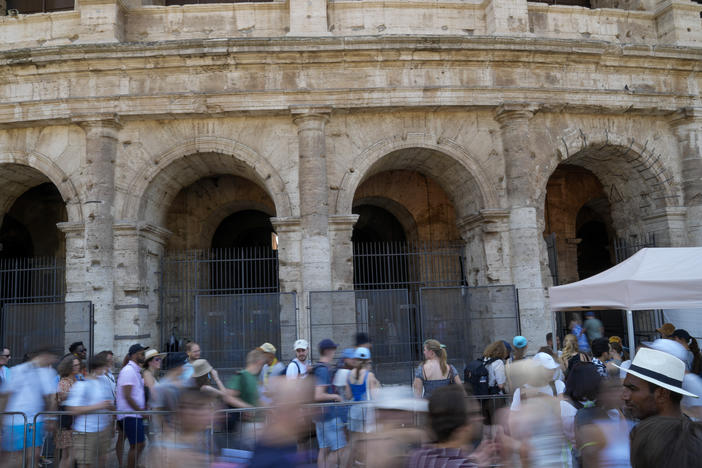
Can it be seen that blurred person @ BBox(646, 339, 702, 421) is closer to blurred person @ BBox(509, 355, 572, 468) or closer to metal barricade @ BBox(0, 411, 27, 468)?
blurred person @ BBox(509, 355, 572, 468)

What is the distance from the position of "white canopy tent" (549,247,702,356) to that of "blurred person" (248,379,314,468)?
463 cm

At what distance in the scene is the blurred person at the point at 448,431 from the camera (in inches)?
87.7

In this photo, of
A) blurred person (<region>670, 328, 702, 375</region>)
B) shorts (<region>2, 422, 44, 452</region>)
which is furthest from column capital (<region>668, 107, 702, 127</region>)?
shorts (<region>2, 422, 44, 452</region>)

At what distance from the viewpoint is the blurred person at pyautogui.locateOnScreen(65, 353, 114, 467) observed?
4668 mm

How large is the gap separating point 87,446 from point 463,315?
6776 millimetres

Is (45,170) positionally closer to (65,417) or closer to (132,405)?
(65,417)

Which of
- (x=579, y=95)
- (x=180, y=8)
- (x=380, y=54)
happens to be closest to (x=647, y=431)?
(x=380, y=54)

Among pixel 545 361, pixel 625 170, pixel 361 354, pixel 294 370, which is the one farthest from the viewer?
pixel 625 170

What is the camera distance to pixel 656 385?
2422 mm

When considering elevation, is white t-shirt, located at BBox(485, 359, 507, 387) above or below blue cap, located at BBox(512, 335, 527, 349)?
below

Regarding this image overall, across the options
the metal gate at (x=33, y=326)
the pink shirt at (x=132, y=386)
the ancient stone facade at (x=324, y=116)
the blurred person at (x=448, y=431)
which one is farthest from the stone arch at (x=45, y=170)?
the blurred person at (x=448, y=431)

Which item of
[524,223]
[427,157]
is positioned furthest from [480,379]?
[427,157]

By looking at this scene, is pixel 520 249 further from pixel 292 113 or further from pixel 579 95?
pixel 292 113

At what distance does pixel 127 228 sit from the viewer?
10.3 metres
